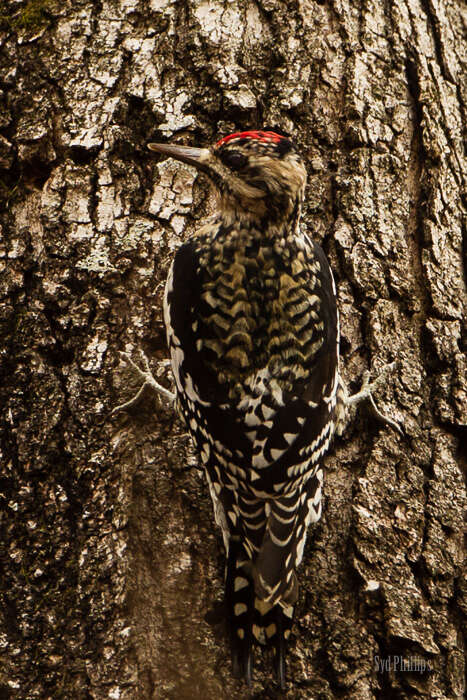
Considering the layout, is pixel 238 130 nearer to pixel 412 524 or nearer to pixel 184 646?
pixel 412 524

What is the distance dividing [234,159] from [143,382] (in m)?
0.90

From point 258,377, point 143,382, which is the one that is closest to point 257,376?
point 258,377

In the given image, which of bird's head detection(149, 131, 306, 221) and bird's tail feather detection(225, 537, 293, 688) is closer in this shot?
bird's tail feather detection(225, 537, 293, 688)

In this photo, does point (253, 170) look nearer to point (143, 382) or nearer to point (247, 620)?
point (143, 382)

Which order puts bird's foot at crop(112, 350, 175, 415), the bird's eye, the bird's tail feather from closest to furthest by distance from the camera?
the bird's tail feather < bird's foot at crop(112, 350, 175, 415) < the bird's eye

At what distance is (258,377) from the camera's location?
8.81 ft

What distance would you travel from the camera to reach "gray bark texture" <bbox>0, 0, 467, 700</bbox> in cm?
259

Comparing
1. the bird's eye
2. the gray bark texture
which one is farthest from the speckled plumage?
the gray bark texture

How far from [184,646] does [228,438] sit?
0.72 metres

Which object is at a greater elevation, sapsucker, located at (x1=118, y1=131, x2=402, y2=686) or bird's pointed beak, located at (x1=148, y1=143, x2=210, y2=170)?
bird's pointed beak, located at (x1=148, y1=143, x2=210, y2=170)

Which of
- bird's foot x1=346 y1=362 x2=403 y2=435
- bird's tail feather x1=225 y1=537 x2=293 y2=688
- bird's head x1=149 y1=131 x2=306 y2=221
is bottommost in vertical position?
bird's tail feather x1=225 y1=537 x2=293 y2=688

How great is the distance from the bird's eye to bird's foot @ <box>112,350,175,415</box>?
Result: 2.57 feet

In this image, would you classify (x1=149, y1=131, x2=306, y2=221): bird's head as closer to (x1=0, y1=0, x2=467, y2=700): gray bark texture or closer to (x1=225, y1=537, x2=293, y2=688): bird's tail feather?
(x1=0, y1=0, x2=467, y2=700): gray bark texture

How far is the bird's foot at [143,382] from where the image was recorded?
2.75 meters
